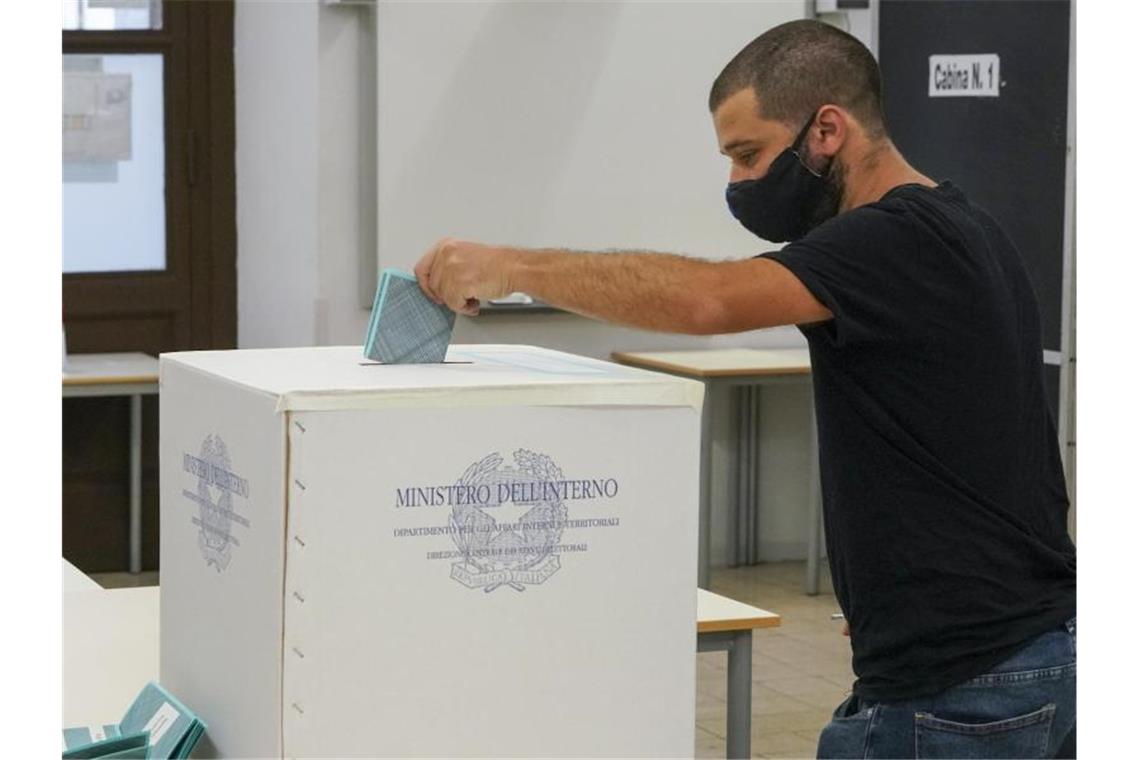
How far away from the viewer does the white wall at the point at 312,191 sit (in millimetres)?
5668

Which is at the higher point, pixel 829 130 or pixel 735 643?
pixel 829 130

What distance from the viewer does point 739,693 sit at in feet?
8.95

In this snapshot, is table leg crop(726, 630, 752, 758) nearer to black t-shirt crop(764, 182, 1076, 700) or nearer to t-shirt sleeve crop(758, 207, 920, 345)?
black t-shirt crop(764, 182, 1076, 700)

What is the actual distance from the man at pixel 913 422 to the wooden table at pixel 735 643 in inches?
26.4

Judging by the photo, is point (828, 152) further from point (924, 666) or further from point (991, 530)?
point (924, 666)

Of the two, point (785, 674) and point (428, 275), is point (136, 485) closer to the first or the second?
point (785, 674)

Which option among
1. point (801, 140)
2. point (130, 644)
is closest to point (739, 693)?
point (130, 644)

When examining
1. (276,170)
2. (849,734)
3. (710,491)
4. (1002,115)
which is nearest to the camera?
(849,734)

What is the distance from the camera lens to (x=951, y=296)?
1.82 meters

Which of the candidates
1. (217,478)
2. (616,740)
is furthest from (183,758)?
(616,740)

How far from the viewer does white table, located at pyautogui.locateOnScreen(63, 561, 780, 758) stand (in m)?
2.32

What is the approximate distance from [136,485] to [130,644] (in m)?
3.45

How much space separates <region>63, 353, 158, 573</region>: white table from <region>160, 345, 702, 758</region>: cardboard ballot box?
403cm

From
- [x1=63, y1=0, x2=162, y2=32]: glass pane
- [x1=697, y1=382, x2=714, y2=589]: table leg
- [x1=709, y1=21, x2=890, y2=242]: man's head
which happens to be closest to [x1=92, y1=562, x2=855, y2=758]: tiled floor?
[x1=697, y1=382, x2=714, y2=589]: table leg
